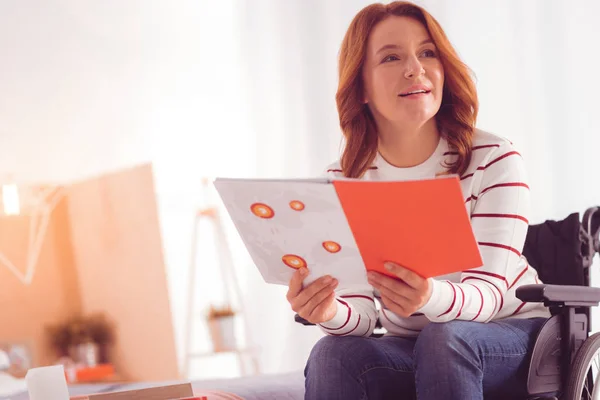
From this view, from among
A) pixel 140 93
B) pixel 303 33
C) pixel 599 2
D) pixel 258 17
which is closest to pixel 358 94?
pixel 599 2

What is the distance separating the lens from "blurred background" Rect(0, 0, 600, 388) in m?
3.51

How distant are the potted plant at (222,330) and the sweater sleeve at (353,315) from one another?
1.91 m

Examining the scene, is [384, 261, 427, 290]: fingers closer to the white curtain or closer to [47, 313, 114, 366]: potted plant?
the white curtain

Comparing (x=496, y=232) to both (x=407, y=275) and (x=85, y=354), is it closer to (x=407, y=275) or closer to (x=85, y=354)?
→ (x=407, y=275)

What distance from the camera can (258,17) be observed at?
3764 mm

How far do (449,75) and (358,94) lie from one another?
0.22 meters

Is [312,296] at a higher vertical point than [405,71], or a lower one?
lower

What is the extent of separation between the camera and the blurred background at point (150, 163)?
138 inches

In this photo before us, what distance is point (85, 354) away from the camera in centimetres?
373

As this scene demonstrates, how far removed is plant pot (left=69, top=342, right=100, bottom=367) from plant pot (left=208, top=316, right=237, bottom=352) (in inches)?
24.0

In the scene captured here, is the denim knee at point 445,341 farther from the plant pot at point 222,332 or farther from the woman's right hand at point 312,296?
the plant pot at point 222,332

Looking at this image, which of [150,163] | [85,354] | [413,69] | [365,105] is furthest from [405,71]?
[85,354]

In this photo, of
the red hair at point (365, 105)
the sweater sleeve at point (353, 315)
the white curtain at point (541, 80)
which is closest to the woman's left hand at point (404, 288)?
the sweater sleeve at point (353, 315)

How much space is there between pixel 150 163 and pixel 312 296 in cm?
214
